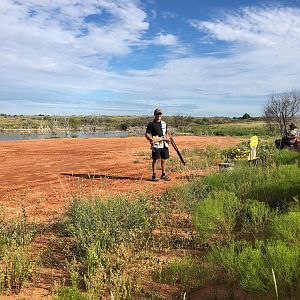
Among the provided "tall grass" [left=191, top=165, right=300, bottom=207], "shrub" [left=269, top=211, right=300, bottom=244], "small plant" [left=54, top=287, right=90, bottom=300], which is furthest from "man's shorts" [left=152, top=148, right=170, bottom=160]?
"small plant" [left=54, top=287, right=90, bottom=300]

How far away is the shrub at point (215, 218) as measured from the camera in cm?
523

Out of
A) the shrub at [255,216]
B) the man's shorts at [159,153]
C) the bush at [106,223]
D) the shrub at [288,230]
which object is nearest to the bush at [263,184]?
the shrub at [255,216]

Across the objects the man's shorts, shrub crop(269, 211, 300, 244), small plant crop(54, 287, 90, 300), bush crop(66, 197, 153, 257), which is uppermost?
the man's shorts

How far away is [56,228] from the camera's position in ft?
20.4

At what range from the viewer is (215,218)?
5312 mm

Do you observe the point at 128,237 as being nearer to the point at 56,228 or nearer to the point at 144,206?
the point at 144,206

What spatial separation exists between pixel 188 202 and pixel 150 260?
2.34 metres

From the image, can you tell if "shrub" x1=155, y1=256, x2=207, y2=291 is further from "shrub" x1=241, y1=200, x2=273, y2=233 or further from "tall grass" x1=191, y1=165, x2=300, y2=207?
"tall grass" x1=191, y1=165, x2=300, y2=207

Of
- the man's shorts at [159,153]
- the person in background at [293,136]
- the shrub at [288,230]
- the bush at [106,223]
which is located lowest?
the bush at [106,223]

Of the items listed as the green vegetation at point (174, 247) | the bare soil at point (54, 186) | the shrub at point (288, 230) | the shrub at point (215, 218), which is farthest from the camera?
the shrub at point (215, 218)

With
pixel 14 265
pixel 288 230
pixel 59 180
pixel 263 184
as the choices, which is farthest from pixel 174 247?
pixel 59 180

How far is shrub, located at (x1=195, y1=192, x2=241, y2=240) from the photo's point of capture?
5.23m

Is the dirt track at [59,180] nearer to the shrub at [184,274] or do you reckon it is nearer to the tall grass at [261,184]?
the tall grass at [261,184]

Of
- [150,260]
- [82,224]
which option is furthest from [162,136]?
[150,260]
